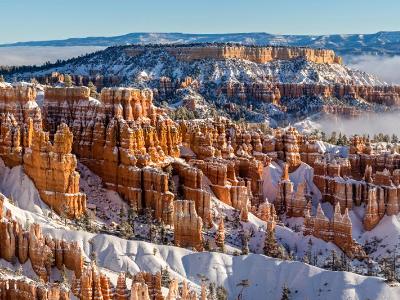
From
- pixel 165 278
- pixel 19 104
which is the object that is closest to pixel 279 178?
pixel 19 104

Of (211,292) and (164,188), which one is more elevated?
(164,188)

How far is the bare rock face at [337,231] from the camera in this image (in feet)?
282

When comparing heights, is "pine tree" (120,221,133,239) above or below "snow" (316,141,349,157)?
below

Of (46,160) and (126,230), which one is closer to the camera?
(126,230)

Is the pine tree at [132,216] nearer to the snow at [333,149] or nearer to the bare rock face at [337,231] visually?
the bare rock face at [337,231]

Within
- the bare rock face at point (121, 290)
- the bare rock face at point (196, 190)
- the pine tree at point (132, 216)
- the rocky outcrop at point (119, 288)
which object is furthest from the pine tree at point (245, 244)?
the bare rock face at point (121, 290)

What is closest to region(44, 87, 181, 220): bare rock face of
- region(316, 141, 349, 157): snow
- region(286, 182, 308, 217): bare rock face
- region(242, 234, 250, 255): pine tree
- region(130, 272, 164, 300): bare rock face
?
region(242, 234, 250, 255): pine tree

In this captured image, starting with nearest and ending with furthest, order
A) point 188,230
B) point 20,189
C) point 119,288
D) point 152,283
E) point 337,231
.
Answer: point 119,288 < point 152,283 < point 188,230 < point 20,189 < point 337,231

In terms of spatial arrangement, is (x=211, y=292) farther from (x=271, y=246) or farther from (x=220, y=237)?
(x=271, y=246)

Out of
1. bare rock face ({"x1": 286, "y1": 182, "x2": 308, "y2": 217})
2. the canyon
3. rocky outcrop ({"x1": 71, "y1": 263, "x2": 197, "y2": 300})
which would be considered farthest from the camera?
bare rock face ({"x1": 286, "y1": 182, "x2": 308, "y2": 217})

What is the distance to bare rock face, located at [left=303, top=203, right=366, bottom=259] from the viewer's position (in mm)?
85938

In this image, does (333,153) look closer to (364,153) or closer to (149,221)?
(364,153)

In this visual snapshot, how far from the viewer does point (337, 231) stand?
87.2m

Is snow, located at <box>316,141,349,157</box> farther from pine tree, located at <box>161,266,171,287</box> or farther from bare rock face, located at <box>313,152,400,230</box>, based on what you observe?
pine tree, located at <box>161,266,171,287</box>
